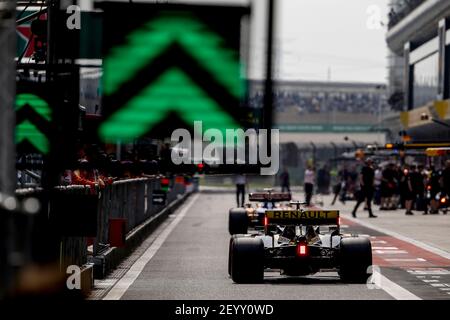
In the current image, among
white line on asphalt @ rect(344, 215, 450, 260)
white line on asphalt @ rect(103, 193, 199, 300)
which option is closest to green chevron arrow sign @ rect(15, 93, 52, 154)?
white line on asphalt @ rect(103, 193, 199, 300)

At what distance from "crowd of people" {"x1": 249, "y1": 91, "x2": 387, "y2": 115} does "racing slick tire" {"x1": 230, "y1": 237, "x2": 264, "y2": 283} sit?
323 feet

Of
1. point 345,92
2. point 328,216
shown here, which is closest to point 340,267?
point 328,216

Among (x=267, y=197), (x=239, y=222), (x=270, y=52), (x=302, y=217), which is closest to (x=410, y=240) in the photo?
(x=267, y=197)

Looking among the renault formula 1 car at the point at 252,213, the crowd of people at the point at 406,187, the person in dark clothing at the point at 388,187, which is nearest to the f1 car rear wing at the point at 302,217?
the renault formula 1 car at the point at 252,213

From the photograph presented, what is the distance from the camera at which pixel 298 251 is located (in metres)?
17.1

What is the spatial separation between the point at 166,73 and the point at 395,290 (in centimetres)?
945

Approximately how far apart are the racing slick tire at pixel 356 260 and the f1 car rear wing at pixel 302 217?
0.70 meters

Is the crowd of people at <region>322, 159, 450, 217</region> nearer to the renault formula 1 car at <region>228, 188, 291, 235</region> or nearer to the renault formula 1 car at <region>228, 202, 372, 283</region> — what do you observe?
the renault formula 1 car at <region>228, 188, 291, 235</region>

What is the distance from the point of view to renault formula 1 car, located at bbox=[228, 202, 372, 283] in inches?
659

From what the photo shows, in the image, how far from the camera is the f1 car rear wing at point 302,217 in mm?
17484

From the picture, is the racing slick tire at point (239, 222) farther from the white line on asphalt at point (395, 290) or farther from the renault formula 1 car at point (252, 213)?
the white line on asphalt at point (395, 290)

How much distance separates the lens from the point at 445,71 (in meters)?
66.2

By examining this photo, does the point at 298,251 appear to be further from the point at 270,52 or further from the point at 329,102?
the point at 329,102

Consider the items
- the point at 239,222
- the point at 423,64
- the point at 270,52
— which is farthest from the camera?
the point at 423,64
